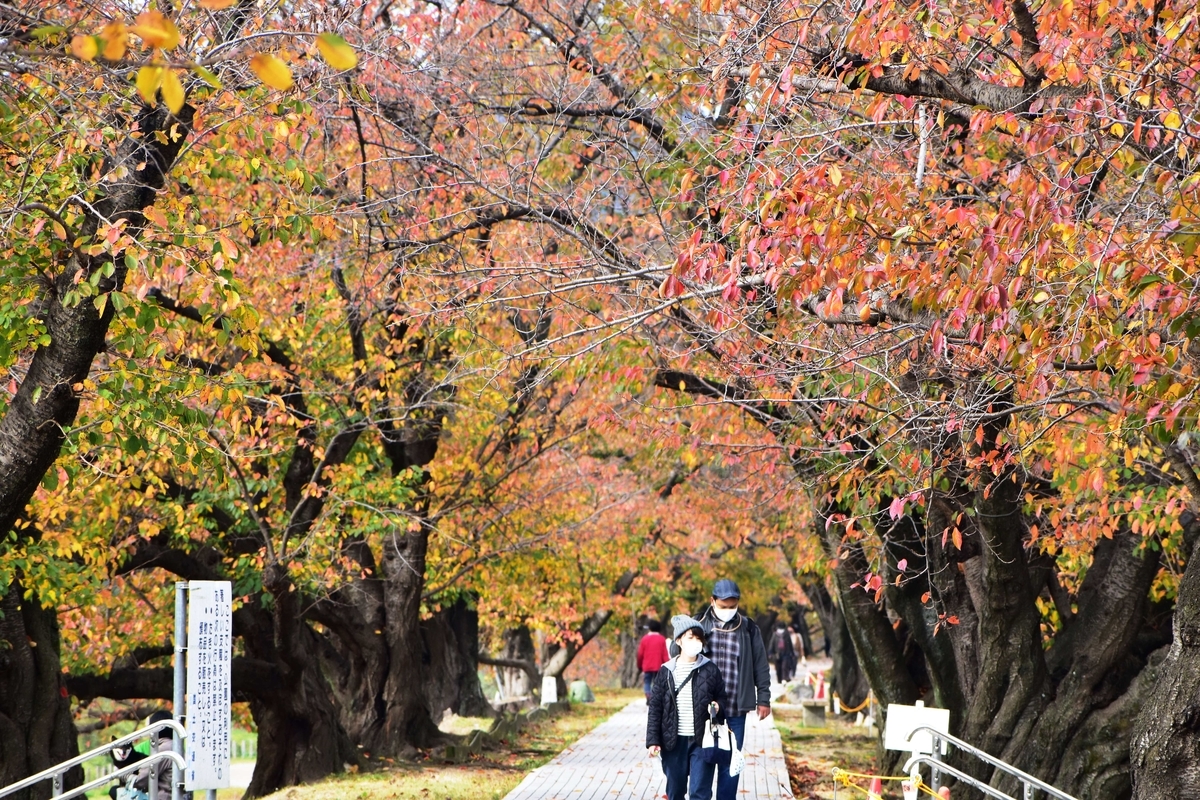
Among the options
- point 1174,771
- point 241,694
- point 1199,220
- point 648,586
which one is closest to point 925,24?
point 1199,220

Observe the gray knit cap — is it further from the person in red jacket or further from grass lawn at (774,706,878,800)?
the person in red jacket

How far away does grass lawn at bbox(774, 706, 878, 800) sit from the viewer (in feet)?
52.2

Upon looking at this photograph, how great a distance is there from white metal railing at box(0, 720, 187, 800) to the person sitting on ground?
338cm

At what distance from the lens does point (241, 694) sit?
16.7m

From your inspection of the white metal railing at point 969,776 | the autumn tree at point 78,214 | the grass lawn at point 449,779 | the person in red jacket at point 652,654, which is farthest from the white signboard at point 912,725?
the person in red jacket at point 652,654

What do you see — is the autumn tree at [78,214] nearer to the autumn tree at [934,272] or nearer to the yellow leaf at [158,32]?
the autumn tree at [934,272]

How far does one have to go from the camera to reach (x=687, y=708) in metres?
9.56

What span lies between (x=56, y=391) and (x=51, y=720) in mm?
6594

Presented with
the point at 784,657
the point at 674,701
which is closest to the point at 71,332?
the point at 674,701

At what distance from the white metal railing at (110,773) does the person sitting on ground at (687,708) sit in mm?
3383

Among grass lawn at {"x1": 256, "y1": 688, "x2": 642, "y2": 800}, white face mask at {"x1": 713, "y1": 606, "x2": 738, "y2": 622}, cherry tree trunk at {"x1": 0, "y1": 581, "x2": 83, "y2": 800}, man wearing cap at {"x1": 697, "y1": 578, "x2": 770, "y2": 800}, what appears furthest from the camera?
grass lawn at {"x1": 256, "y1": 688, "x2": 642, "y2": 800}

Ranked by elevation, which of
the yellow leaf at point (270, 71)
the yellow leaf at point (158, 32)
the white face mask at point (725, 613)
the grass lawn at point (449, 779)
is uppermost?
the yellow leaf at point (158, 32)

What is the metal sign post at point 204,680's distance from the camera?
9.22m

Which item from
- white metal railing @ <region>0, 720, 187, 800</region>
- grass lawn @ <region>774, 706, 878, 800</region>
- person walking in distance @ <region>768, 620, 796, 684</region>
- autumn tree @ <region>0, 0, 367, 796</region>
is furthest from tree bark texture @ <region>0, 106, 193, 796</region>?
person walking in distance @ <region>768, 620, 796, 684</region>
